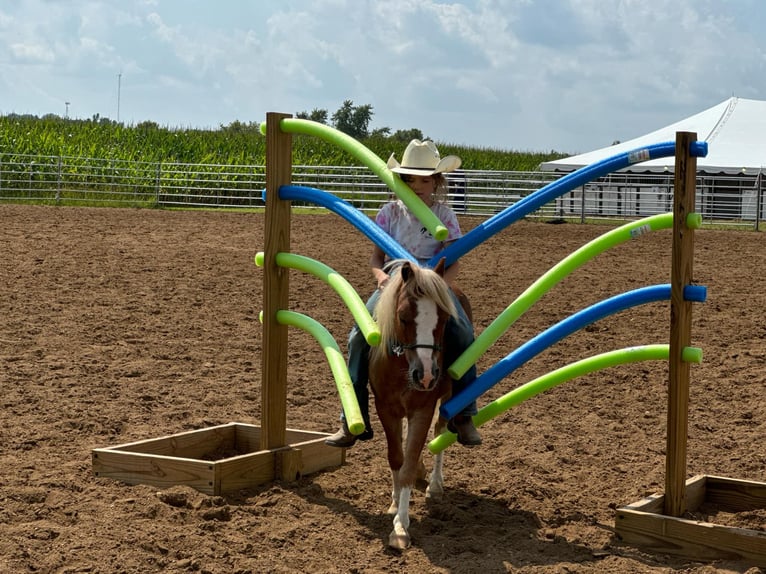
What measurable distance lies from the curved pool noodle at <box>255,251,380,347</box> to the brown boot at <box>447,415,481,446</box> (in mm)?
651

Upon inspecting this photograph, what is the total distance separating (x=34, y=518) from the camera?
4.61m

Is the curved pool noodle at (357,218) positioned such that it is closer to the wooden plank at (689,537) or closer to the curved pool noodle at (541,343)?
the curved pool noodle at (541,343)

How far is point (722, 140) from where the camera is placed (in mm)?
26609

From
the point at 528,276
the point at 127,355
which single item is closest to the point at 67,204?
the point at 528,276

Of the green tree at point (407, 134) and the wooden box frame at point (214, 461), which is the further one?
the green tree at point (407, 134)

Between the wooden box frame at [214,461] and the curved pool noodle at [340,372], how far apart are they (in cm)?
69

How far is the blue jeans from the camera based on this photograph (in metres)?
4.86

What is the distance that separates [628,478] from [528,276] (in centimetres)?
756

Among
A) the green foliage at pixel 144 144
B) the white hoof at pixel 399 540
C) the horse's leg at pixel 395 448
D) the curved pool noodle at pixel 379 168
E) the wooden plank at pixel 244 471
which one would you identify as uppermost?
the green foliage at pixel 144 144

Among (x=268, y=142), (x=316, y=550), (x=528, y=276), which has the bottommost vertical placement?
(x=316, y=550)

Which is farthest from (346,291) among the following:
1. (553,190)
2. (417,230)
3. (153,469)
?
(153,469)

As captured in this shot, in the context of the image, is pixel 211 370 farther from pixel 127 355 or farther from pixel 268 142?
pixel 268 142

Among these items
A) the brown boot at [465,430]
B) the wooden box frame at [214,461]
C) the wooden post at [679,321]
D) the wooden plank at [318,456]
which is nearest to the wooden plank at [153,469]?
the wooden box frame at [214,461]

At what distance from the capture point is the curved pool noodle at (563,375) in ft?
15.5
